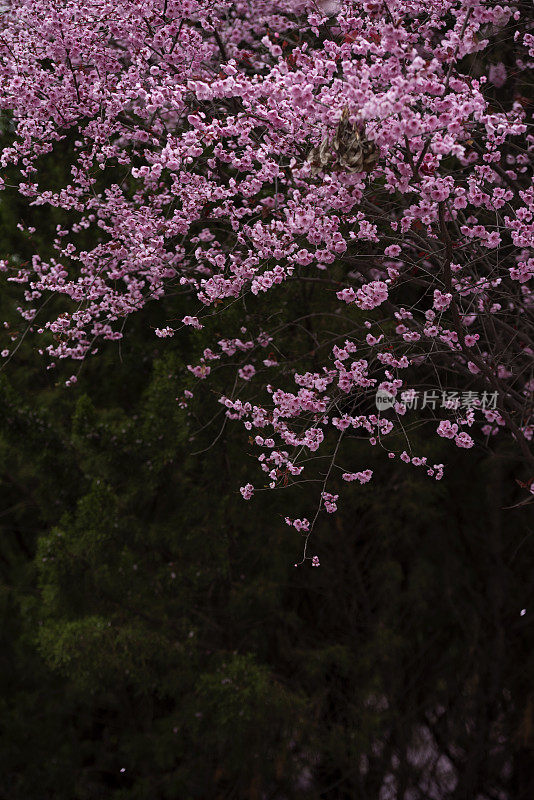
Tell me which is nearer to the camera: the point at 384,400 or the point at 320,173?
the point at 320,173

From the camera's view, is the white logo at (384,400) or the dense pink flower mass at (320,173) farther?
the white logo at (384,400)

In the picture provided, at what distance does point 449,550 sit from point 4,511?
130 inches

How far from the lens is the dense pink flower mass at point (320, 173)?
2.26 meters

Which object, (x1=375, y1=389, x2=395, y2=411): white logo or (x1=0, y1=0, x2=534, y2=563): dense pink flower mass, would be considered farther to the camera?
(x1=375, y1=389, x2=395, y2=411): white logo

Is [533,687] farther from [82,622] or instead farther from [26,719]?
[26,719]

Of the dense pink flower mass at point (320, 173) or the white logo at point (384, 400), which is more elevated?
the dense pink flower mass at point (320, 173)

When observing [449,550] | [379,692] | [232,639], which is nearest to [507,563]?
[449,550]

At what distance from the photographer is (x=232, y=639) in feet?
14.2

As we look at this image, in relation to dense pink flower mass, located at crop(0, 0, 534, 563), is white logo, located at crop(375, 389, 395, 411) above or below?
below

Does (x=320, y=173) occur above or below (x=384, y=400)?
above

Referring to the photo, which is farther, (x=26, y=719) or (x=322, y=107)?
(x=26, y=719)

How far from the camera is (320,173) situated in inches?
91.7

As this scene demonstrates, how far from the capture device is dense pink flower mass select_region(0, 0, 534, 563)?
7.41ft

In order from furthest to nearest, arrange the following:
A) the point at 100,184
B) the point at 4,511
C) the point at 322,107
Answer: the point at 4,511
the point at 100,184
the point at 322,107
